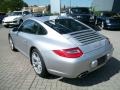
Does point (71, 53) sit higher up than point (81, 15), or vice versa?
point (71, 53)

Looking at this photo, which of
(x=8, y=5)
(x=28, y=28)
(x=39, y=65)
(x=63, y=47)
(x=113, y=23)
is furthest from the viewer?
(x=8, y=5)

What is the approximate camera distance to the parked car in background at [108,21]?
1667cm

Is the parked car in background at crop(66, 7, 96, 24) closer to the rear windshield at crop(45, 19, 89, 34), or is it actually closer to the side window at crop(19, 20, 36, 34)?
the side window at crop(19, 20, 36, 34)

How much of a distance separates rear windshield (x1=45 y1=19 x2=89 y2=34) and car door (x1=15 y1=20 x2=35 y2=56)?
69cm

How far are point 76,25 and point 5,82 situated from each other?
97.3 inches

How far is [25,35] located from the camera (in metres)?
6.75

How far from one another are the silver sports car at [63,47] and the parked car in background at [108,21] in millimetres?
10693

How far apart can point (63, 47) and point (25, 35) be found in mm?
2041

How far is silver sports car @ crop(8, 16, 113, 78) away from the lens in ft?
16.2

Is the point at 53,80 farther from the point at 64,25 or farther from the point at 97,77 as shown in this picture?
the point at 64,25

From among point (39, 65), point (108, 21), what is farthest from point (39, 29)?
point (108, 21)

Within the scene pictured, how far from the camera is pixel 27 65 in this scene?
6.98 meters

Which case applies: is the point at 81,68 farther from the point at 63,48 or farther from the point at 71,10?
the point at 71,10

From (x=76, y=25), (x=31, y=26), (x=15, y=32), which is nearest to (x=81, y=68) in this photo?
(x=76, y=25)
